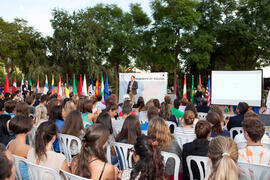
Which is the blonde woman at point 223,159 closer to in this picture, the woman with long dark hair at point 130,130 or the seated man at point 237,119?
the woman with long dark hair at point 130,130

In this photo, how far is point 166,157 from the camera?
8.16 feet

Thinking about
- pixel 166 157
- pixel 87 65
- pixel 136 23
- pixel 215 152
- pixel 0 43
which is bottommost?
pixel 166 157

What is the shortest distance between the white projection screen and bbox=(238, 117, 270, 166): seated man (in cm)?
659

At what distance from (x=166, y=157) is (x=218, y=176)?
3.05 feet

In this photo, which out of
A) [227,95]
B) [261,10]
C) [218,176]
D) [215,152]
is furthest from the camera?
[261,10]

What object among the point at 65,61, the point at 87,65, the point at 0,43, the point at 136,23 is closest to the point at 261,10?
the point at 136,23

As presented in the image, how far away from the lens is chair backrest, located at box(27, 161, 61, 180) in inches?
76.7

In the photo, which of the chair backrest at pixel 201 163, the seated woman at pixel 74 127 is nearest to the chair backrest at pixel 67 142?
the seated woman at pixel 74 127

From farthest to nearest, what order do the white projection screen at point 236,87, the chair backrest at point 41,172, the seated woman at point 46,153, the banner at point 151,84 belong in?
the banner at point 151,84 → the white projection screen at point 236,87 → the seated woman at point 46,153 → the chair backrest at point 41,172

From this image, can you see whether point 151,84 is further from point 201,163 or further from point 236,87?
point 201,163

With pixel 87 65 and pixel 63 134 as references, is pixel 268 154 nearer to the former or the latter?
pixel 63 134

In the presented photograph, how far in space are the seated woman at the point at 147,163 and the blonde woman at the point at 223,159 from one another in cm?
39

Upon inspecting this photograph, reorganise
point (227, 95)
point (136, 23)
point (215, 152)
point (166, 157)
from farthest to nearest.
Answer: point (136, 23)
point (227, 95)
point (166, 157)
point (215, 152)

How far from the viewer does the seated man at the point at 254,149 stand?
2.31m
